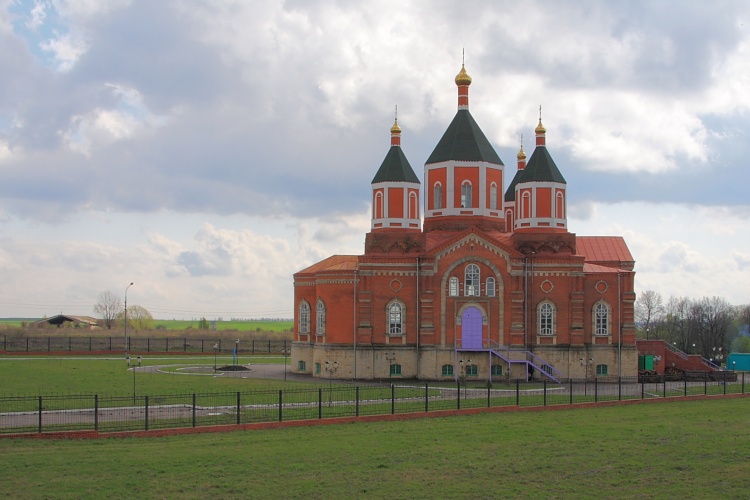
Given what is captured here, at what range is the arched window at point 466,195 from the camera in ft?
189

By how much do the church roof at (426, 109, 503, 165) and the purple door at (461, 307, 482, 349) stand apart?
387 inches

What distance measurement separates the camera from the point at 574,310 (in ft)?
177

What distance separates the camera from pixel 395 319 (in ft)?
178

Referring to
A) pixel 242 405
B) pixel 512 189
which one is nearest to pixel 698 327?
pixel 512 189

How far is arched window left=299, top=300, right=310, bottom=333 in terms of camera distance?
58.5 metres

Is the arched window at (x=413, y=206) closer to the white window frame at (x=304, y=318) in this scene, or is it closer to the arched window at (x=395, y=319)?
the arched window at (x=395, y=319)

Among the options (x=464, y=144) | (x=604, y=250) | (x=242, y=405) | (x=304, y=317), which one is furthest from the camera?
(x=604, y=250)

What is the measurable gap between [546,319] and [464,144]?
475 inches

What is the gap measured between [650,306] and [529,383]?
229ft

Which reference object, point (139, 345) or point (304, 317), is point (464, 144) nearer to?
point (304, 317)

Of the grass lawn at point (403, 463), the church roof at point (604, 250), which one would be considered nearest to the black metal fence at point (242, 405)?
the grass lawn at point (403, 463)

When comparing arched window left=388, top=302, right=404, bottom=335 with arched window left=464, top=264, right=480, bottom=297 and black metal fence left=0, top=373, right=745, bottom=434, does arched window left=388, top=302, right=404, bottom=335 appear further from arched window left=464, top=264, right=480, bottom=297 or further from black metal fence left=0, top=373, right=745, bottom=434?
black metal fence left=0, top=373, right=745, bottom=434

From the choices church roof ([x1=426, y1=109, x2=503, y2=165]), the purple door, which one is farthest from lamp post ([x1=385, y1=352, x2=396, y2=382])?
church roof ([x1=426, y1=109, x2=503, y2=165])

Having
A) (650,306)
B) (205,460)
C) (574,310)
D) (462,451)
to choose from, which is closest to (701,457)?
(462,451)
